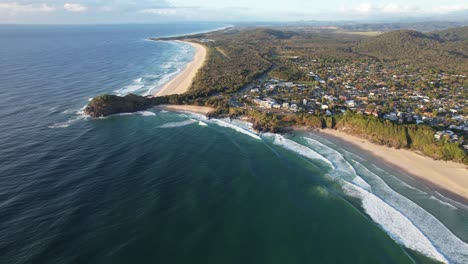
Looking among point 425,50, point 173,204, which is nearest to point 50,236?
point 173,204

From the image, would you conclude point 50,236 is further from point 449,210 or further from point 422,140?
point 422,140

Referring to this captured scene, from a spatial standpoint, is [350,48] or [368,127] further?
[350,48]

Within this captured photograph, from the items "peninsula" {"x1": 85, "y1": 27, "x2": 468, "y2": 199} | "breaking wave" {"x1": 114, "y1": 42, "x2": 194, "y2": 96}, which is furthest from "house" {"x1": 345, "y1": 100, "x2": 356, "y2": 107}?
"breaking wave" {"x1": 114, "y1": 42, "x2": 194, "y2": 96}

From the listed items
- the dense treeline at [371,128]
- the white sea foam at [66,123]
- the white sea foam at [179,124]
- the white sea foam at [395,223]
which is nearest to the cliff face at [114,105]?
the white sea foam at [66,123]

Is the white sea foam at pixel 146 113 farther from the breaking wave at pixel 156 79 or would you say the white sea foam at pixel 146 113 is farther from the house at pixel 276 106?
the house at pixel 276 106

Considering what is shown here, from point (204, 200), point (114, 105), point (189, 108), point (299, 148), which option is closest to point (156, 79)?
point (189, 108)
